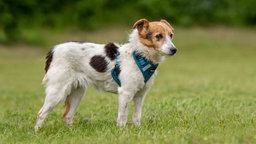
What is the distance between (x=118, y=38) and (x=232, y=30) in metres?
8.05

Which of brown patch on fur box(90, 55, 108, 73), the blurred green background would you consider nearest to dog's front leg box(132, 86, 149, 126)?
brown patch on fur box(90, 55, 108, 73)

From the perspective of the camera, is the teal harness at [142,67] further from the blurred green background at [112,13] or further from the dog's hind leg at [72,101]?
the blurred green background at [112,13]

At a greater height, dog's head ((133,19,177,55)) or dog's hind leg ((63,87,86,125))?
dog's head ((133,19,177,55))

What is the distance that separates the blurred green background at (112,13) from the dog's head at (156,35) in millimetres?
24232

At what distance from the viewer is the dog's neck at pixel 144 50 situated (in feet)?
29.9

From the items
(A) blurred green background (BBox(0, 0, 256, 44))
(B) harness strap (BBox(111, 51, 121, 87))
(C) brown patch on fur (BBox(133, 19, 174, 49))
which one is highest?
(A) blurred green background (BBox(0, 0, 256, 44))

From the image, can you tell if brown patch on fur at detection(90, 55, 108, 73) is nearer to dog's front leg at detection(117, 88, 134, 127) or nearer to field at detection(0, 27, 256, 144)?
dog's front leg at detection(117, 88, 134, 127)

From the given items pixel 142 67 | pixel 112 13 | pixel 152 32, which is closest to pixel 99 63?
pixel 142 67

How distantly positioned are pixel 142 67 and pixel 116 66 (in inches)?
17.2

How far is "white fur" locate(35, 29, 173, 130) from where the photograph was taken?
9.02 m

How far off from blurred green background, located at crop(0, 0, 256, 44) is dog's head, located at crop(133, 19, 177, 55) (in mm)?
24232

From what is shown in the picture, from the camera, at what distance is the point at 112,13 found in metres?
36.2

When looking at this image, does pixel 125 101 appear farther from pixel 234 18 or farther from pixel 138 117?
pixel 234 18

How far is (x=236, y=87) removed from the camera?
648 inches
